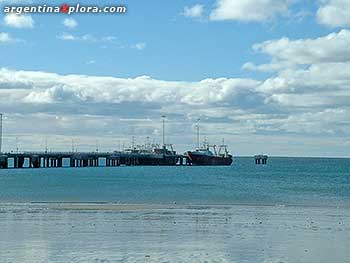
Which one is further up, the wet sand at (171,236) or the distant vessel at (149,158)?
the distant vessel at (149,158)

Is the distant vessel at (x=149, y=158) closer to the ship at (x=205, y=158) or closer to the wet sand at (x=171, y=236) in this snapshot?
the ship at (x=205, y=158)

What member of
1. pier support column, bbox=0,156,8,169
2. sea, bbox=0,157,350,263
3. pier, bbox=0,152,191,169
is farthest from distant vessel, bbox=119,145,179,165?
sea, bbox=0,157,350,263

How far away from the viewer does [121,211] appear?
4000 cm

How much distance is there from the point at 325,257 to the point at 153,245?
19.1 feet

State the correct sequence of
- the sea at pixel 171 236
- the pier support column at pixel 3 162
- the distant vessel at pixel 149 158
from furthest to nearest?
1. the distant vessel at pixel 149 158
2. the pier support column at pixel 3 162
3. the sea at pixel 171 236

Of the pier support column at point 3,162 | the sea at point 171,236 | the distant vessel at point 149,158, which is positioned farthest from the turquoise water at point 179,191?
the distant vessel at point 149,158

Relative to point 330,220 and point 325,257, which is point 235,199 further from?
point 325,257

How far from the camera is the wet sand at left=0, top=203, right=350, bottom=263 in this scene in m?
22.0

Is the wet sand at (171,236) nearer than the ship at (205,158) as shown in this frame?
Yes

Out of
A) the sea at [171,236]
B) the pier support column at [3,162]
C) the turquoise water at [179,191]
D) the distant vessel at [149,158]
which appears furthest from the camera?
the distant vessel at [149,158]

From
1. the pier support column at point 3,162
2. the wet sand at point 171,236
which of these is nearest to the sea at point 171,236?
the wet sand at point 171,236

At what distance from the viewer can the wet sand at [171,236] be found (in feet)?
72.1

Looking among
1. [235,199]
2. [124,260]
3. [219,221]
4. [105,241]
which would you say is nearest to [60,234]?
[105,241]

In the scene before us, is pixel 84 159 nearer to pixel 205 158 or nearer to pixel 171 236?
pixel 205 158
